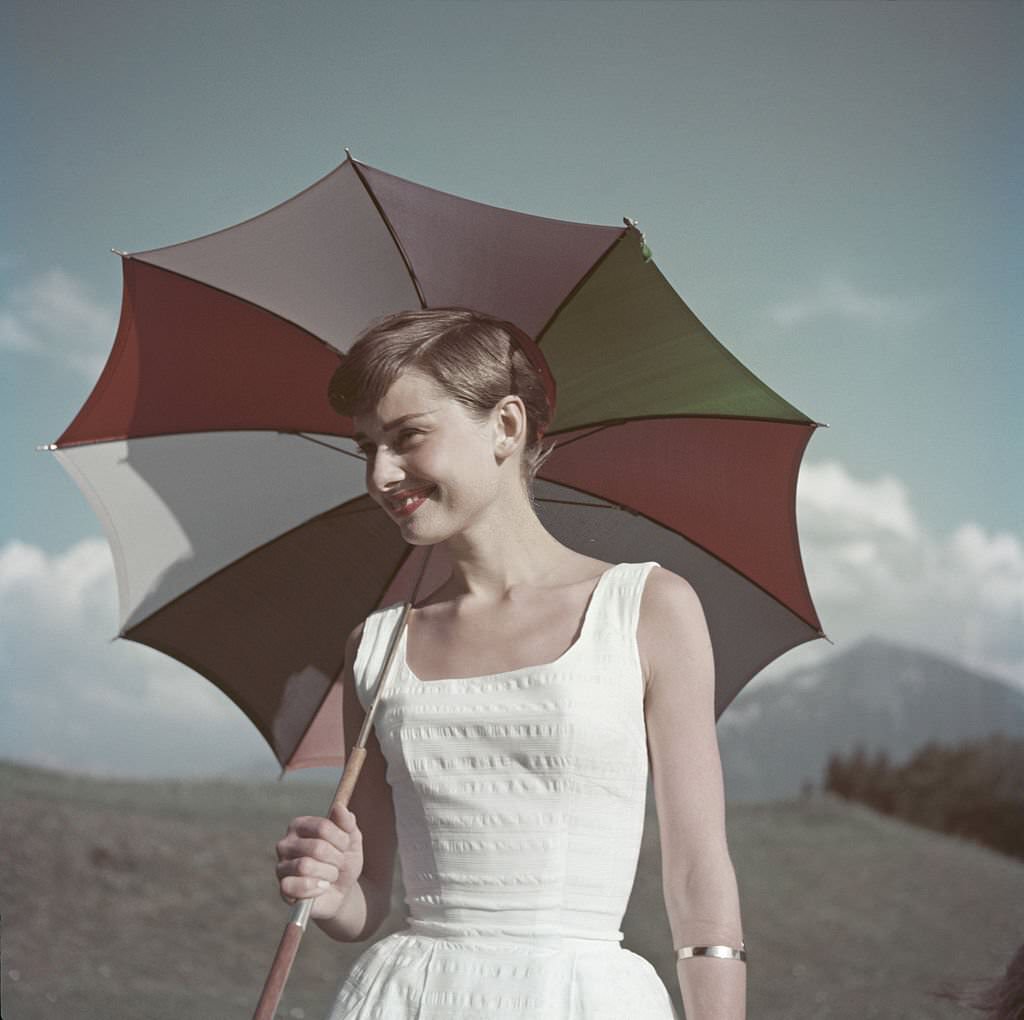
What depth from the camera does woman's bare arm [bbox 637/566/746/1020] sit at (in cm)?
106

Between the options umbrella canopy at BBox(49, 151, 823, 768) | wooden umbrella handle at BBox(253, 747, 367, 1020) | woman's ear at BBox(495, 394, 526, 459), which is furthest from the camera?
umbrella canopy at BBox(49, 151, 823, 768)

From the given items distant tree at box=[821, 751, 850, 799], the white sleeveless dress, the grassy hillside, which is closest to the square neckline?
the white sleeveless dress

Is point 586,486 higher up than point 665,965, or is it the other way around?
point 665,965

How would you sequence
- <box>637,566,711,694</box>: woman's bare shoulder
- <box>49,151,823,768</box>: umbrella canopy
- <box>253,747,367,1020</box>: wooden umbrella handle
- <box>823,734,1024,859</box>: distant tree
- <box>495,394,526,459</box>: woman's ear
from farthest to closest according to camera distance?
<box>823,734,1024,859</box>: distant tree, <box>49,151,823,768</box>: umbrella canopy, <box>495,394,526,459</box>: woman's ear, <box>637,566,711,694</box>: woman's bare shoulder, <box>253,747,367,1020</box>: wooden umbrella handle

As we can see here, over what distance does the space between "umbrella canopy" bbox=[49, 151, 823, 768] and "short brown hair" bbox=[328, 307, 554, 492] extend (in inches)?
3.9

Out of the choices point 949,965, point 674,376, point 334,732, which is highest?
point 949,965

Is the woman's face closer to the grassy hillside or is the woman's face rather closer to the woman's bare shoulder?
the woman's bare shoulder

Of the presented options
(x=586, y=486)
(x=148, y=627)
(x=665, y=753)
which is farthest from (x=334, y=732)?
(x=665, y=753)

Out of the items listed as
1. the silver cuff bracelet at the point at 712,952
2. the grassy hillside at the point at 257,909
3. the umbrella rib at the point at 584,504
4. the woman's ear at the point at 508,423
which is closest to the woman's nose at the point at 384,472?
the woman's ear at the point at 508,423

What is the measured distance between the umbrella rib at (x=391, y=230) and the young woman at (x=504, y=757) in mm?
140

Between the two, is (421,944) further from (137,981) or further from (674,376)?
(137,981)

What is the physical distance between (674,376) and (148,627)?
70 cm

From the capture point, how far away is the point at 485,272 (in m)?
1.38

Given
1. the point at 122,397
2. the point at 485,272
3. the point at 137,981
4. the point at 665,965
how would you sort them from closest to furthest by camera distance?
the point at 485,272 < the point at 122,397 < the point at 137,981 < the point at 665,965
